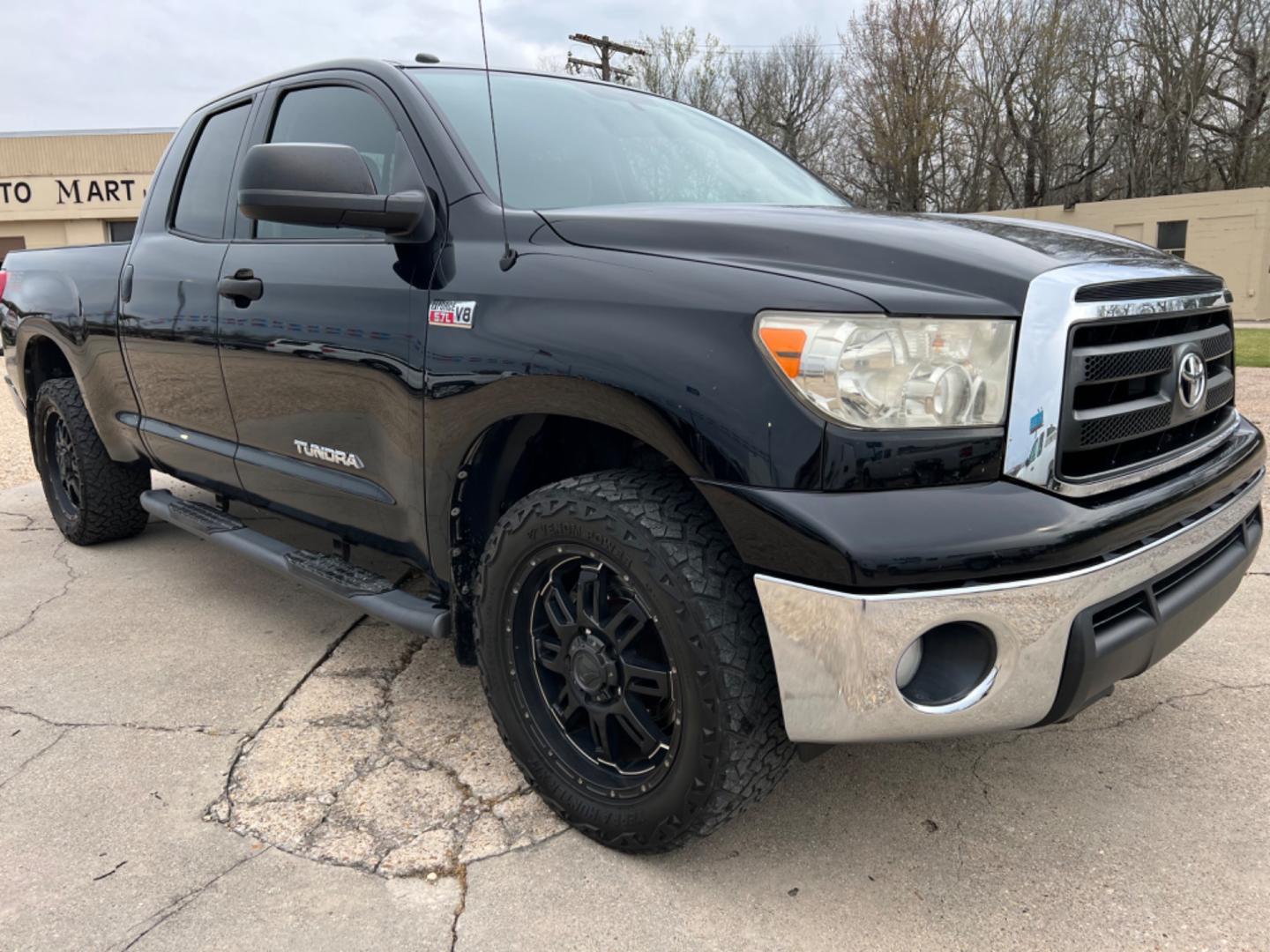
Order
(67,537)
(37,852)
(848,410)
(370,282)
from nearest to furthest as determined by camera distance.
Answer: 1. (848,410)
2. (37,852)
3. (370,282)
4. (67,537)

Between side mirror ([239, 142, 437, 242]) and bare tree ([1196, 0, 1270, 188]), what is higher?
bare tree ([1196, 0, 1270, 188])

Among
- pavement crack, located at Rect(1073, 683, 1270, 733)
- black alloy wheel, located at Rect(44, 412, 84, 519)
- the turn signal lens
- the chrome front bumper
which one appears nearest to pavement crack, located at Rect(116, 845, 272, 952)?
the chrome front bumper

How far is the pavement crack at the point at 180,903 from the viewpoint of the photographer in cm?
191

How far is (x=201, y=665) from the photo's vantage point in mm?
3229

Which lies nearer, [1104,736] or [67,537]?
[1104,736]

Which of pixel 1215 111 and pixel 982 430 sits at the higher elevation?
pixel 1215 111

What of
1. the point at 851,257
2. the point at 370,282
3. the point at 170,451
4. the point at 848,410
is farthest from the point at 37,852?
the point at 851,257

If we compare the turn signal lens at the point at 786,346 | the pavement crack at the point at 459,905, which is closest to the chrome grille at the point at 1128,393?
the turn signal lens at the point at 786,346

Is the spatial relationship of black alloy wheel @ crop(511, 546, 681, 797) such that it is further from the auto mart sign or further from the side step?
the auto mart sign

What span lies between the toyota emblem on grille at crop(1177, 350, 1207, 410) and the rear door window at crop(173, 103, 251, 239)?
9.84 ft

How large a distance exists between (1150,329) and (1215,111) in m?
30.5

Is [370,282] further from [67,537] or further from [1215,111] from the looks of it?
[1215,111]

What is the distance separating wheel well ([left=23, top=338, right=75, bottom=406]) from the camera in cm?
464

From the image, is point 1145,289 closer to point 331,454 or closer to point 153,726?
point 331,454
